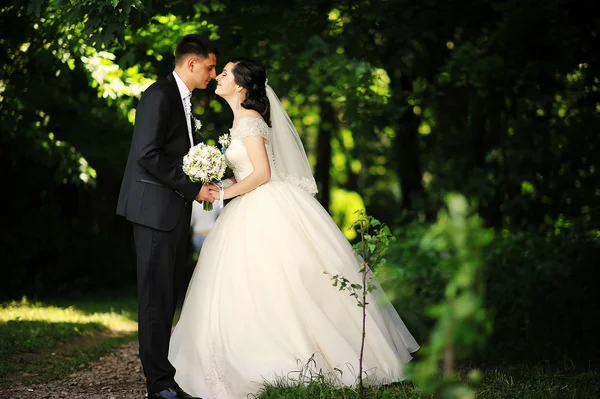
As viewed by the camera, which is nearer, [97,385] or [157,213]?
[157,213]

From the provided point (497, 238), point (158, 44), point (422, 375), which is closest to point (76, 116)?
point (158, 44)

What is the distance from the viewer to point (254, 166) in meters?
5.81

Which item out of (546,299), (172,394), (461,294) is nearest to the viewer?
(461,294)

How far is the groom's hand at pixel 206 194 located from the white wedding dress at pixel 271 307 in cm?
27

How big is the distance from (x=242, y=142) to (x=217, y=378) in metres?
1.74

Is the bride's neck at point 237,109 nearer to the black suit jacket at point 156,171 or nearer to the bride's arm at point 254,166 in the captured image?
the bride's arm at point 254,166

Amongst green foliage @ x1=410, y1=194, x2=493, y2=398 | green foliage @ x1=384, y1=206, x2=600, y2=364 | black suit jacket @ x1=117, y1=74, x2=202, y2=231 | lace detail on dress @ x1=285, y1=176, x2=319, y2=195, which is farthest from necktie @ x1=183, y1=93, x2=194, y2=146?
green foliage @ x1=410, y1=194, x2=493, y2=398


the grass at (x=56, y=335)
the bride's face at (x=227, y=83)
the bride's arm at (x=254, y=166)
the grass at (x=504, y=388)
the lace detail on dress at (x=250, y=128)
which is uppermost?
the bride's face at (x=227, y=83)

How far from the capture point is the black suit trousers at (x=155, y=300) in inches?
208

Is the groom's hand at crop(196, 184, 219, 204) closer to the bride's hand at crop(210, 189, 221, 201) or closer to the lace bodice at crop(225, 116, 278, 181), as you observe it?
the bride's hand at crop(210, 189, 221, 201)

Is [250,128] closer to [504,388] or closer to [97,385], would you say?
[97,385]

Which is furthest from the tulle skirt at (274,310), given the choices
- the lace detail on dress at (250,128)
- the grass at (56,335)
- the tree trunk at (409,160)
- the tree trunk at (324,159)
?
the tree trunk at (324,159)

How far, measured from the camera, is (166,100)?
5383mm

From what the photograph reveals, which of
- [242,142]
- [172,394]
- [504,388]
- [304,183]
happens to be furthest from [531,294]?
[172,394]
